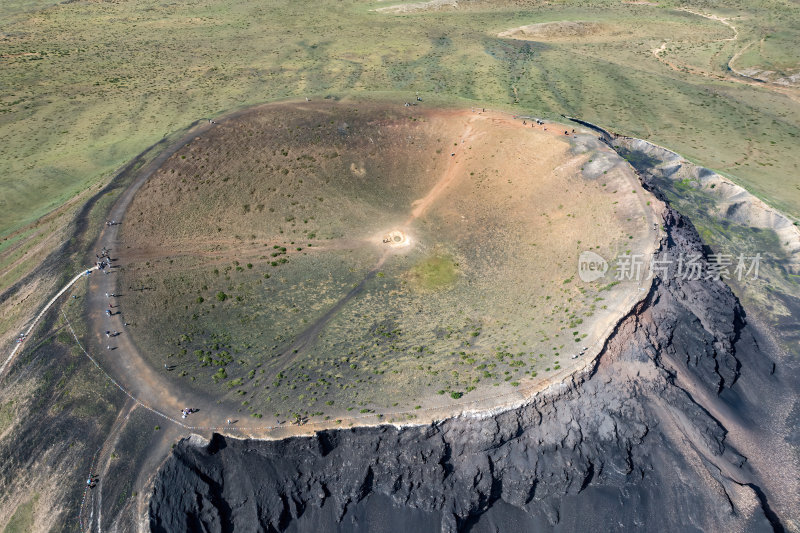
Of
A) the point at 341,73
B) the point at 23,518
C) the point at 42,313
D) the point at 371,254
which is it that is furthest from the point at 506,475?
the point at 341,73

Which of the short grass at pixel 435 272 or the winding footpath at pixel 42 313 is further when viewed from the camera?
the short grass at pixel 435 272

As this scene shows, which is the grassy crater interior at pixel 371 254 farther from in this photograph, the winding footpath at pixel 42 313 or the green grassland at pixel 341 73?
the green grassland at pixel 341 73

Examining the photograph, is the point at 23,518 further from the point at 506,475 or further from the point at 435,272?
the point at 435,272

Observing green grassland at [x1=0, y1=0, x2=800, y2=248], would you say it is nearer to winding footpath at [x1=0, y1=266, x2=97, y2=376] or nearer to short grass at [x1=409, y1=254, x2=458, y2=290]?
winding footpath at [x1=0, y1=266, x2=97, y2=376]

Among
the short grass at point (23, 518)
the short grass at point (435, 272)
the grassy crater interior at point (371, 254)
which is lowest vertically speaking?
the short grass at point (23, 518)

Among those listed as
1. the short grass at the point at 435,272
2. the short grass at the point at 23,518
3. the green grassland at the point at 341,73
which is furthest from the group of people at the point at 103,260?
the short grass at the point at 435,272

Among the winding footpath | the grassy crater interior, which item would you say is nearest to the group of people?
the winding footpath

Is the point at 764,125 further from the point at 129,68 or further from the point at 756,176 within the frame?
the point at 129,68
